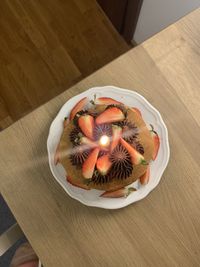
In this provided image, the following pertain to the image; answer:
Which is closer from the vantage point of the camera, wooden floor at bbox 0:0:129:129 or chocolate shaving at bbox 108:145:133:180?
chocolate shaving at bbox 108:145:133:180

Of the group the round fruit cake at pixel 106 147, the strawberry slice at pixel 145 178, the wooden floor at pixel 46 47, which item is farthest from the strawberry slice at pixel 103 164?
the wooden floor at pixel 46 47

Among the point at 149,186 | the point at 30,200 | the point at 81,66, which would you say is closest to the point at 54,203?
the point at 30,200

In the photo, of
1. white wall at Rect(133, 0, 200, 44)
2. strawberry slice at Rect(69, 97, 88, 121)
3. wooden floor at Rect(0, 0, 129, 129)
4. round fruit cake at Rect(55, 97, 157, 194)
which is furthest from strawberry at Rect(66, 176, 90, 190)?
wooden floor at Rect(0, 0, 129, 129)

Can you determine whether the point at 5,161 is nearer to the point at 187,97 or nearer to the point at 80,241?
the point at 80,241

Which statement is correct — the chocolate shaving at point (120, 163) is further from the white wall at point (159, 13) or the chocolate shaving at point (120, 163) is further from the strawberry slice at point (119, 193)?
the white wall at point (159, 13)

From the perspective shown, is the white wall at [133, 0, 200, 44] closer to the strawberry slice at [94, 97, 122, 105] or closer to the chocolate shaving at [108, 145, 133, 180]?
the strawberry slice at [94, 97, 122, 105]

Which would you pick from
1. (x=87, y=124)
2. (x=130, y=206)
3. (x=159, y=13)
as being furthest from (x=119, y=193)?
(x=159, y=13)
